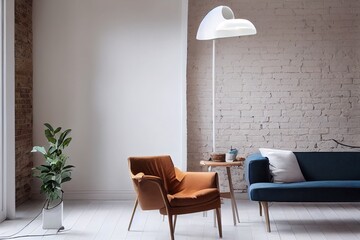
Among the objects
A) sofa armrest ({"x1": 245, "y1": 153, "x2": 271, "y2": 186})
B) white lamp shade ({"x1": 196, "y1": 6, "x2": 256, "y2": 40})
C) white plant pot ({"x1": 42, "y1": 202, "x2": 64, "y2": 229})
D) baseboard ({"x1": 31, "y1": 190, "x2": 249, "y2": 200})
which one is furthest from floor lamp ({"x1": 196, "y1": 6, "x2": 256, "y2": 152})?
white plant pot ({"x1": 42, "y1": 202, "x2": 64, "y2": 229})

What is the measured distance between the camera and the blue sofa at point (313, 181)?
6289mm

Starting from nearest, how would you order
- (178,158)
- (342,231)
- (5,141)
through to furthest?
(342,231) → (5,141) → (178,158)

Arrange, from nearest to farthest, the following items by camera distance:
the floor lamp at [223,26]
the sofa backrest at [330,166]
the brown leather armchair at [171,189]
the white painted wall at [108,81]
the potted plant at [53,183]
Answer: the brown leather armchair at [171,189]
the potted plant at [53,183]
the floor lamp at [223,26]
the sofa backrest at [330,166]
the white painted wall at [108,81]

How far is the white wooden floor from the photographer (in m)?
6.03

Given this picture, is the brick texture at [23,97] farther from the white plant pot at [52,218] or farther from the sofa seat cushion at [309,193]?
the sofa seat cushion at [309,193]

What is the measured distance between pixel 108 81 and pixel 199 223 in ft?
8.23

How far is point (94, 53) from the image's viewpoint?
808cm

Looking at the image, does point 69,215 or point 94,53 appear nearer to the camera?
point 69,215

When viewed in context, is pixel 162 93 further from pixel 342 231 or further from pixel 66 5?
pixel 342 231

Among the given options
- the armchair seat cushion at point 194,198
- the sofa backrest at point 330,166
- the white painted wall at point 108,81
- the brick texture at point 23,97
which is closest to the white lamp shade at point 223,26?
the white painted wall at point 108,81

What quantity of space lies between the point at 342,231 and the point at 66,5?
4620 mm

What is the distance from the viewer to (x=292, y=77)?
816 cm

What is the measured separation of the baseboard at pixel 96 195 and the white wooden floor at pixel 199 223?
0.21m

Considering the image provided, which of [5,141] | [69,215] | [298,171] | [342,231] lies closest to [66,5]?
[5,141]
